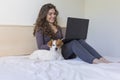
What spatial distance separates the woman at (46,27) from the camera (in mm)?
2174

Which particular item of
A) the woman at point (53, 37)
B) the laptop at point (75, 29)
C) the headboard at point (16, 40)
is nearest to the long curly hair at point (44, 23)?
the woman at point (53, 37)

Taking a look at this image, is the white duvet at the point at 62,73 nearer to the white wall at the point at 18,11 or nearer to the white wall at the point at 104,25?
the white wall at the point at 18,11

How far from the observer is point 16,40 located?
2227mm

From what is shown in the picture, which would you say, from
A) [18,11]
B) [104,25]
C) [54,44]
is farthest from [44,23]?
[104,25]

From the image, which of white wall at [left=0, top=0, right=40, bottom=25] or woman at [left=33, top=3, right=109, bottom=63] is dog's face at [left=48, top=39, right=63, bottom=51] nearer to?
woman at [left=33, top=3, right=109, bottom=63]

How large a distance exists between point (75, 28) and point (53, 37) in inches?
13.9

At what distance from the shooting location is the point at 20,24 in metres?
2.25

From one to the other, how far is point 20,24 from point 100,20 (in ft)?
3.52

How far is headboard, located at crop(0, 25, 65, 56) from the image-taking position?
2.13 m

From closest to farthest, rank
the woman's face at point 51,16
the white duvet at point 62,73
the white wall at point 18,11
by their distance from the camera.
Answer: the white duvet at point 62,73 < the white wall at point 18,11 < the woman's face at point 51,16

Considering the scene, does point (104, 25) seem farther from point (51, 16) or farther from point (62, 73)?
point (62, 73)

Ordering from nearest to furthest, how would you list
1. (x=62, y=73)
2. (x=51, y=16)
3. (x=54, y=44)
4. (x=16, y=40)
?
1. (x=62, y=73)
2. (x=54, y=44)
3. (x=16, y=40)
4. (x=51, y=16)

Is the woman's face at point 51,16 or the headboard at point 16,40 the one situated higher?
the woman's face at point 51,16

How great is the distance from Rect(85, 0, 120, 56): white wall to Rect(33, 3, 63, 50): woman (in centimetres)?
67
